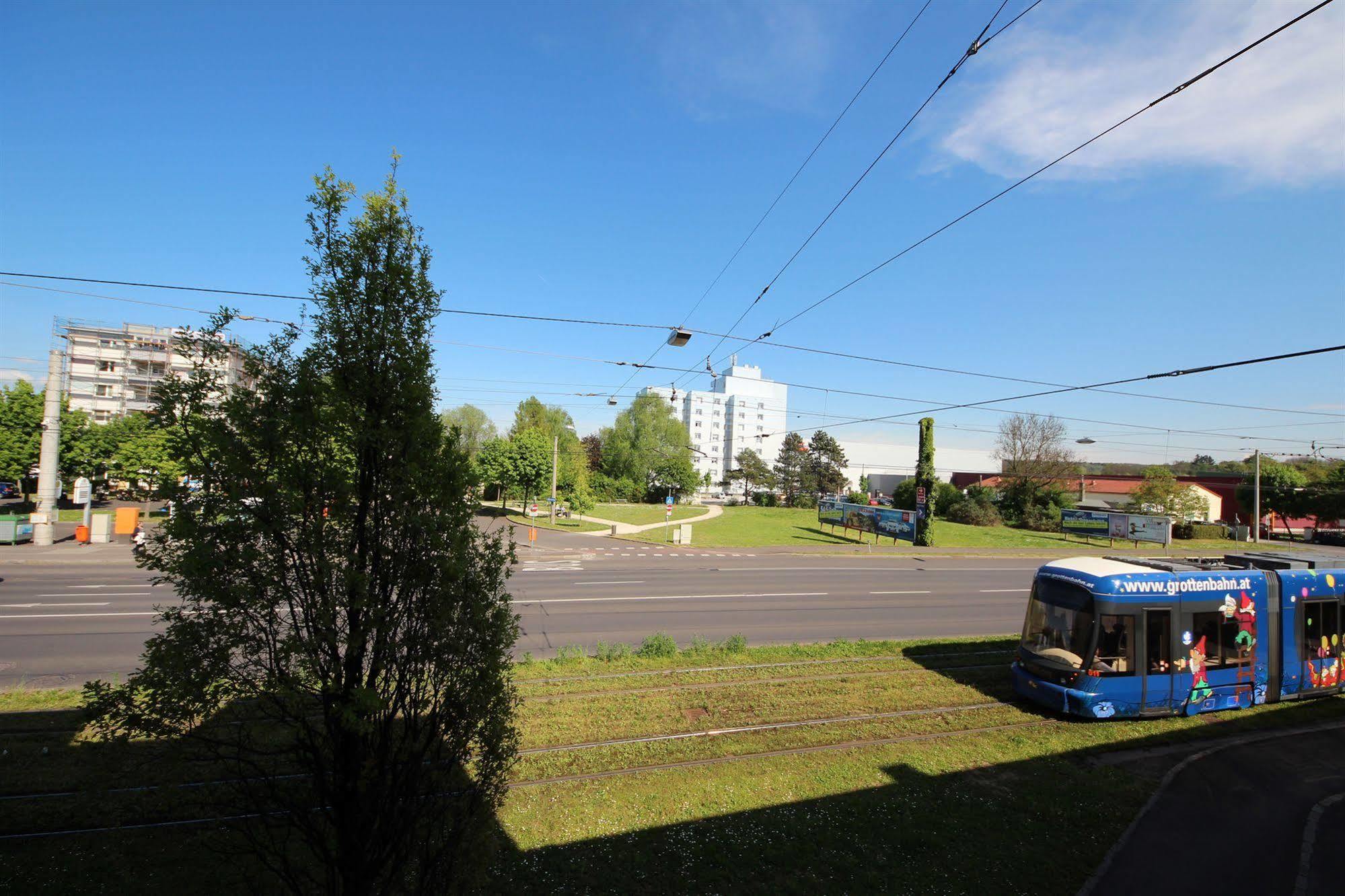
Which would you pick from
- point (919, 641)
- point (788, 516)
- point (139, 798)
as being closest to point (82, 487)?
point (139, 798)

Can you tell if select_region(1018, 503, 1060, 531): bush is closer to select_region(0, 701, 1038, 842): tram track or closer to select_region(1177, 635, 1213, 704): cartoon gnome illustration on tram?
select_region(1177, 635, 1213, 704): cartoon gnome illustration on tram

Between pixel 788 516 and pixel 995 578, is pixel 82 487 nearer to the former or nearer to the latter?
pixel 995 578

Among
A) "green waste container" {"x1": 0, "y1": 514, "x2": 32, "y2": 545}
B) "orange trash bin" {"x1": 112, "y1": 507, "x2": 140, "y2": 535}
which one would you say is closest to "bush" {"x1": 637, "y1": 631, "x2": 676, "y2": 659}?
"green waste container" {"x1": 0, "y1": 514, "x2": 32, "y2": 545}

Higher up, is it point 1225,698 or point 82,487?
point 82,487

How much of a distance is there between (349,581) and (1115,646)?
35.3ft

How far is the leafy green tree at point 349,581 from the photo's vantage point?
3.31m

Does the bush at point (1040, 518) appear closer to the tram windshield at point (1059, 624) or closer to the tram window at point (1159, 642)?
the tram window at point (1159, 642)

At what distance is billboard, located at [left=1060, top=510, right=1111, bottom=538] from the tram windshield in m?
36.1

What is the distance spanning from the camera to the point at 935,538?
3953 cm

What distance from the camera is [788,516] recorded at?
53875 mm

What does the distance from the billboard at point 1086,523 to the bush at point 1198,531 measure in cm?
827

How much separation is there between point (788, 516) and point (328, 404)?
5210cm

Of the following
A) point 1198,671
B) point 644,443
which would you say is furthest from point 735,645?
point 644,443

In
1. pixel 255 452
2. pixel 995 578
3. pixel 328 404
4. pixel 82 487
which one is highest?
pixel 328 404
